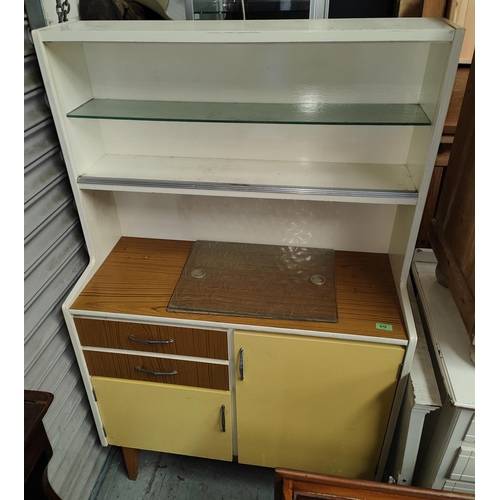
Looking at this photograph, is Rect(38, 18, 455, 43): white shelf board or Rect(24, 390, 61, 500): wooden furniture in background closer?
Rect(24, 390, 61, 500): wooden furniture in background

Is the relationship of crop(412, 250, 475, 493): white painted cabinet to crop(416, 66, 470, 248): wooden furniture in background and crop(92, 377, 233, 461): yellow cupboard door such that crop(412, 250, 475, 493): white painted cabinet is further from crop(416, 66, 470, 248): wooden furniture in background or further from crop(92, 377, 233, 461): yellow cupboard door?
crop(92, 377, 233, 461): yellow cupboard door

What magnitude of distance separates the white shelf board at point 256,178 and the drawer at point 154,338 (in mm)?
441

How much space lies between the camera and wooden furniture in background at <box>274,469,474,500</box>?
869mm

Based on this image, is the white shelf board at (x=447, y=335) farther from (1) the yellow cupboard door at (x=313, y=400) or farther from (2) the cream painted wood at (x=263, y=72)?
(2) the cream painted wood at (x=263, y=72)

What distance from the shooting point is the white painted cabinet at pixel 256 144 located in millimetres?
1242

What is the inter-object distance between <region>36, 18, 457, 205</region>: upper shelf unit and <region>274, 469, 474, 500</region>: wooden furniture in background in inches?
29.6

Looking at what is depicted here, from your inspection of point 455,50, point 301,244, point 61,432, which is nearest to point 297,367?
point 301,244

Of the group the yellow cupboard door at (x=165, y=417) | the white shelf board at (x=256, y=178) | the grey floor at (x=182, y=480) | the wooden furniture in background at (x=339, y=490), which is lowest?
the grey floor at (x=182, y=480)

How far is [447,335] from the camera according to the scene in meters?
1.34

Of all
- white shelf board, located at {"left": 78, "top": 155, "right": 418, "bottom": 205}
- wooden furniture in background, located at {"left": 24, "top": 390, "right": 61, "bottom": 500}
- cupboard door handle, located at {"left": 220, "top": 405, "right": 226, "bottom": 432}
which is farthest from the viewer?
cupboard door handle, located at {"left": 220, "top": 405, "right": 226, "bottom": 432}

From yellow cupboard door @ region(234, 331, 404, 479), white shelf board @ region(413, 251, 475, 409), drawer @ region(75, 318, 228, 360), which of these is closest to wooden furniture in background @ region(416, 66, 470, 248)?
white shelf board @ region(413, 251, 475, 409)

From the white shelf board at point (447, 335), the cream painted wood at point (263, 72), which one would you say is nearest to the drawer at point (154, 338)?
the white shelf board at point (447, 335)

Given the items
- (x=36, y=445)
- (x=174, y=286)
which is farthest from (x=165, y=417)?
(x=36, y=445)

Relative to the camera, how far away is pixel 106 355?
4.92 feet
